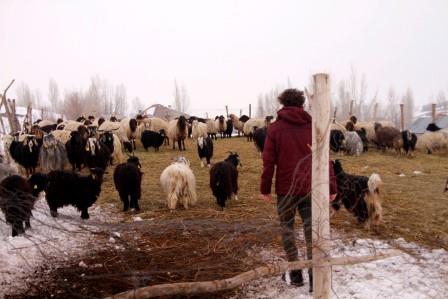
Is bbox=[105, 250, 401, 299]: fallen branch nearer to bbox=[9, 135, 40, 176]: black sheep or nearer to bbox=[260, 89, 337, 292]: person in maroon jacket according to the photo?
bbox=[260, 89, 337, 292]: person in maroon jacket

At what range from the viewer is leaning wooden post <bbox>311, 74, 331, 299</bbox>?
3035mm

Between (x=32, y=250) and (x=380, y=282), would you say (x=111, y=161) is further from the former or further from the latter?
(x=380, y=282)

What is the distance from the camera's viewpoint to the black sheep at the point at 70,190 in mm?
7270

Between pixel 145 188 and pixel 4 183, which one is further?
pixel 145 188

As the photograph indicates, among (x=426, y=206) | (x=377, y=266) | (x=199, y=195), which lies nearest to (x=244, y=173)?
(x=199, y=195)

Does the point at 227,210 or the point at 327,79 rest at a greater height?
the point at 327,79

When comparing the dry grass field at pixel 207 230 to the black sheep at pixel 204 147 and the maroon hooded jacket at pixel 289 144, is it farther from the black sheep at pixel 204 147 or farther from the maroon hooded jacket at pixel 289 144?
the maroon hooded jacket at pixel 289 144

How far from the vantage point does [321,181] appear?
3.13 metres

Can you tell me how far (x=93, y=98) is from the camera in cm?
5859

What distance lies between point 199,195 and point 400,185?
5180 millimetres

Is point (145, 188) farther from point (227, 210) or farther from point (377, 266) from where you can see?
point (377, 266)

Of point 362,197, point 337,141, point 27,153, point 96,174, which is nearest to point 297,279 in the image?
point 362,197

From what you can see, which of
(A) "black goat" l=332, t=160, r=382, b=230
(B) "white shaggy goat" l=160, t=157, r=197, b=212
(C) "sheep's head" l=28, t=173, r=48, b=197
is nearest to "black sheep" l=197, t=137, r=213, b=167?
(B) "white shaggy goat" l=160, t=157, r=197, b=212

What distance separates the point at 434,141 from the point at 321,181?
17.6 meters
